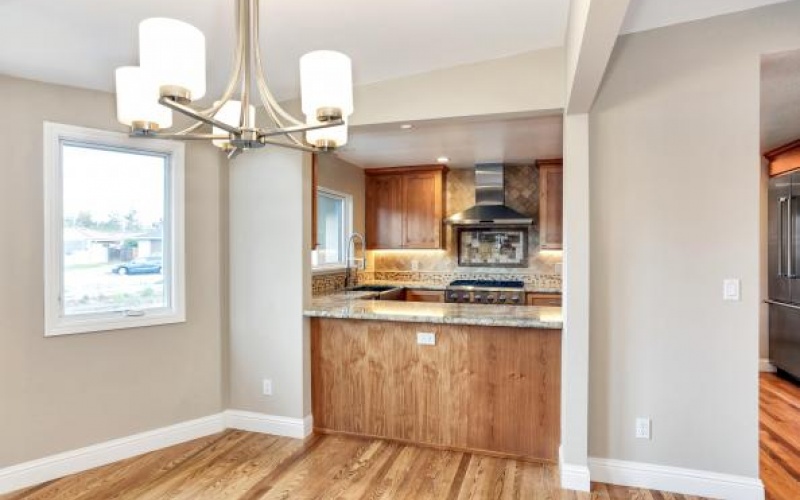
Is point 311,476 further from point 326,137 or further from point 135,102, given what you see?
point 135,102

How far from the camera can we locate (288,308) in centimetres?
326

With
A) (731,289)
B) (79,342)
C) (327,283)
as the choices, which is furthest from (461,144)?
(79,342)

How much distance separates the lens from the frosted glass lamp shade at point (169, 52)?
1.32 meters

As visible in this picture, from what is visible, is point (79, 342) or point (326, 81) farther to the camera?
point (79, 342)

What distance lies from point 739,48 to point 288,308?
3.17m

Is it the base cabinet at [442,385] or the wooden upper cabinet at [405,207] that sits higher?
the wooden upper cabinet at [405,207]

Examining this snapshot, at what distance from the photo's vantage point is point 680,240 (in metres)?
2.53

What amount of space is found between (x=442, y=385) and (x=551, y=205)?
297cm

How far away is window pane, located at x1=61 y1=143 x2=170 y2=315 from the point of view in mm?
2746

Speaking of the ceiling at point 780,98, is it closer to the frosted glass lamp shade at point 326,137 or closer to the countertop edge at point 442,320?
the countertop edge at point 442,320

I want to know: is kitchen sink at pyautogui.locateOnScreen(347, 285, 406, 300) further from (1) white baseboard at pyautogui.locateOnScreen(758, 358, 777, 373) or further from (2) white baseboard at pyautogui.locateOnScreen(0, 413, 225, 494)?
(1) white baseboard at pyautogui.locateOnScreen(758, 358, 777, 373)

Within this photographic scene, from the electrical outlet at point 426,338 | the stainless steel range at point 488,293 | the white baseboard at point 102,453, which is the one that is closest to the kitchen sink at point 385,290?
the stainless steel range at point 488,293

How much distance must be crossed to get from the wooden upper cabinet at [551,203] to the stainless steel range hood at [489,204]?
21cm

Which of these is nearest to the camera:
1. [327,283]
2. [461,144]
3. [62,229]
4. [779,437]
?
[62,229]
